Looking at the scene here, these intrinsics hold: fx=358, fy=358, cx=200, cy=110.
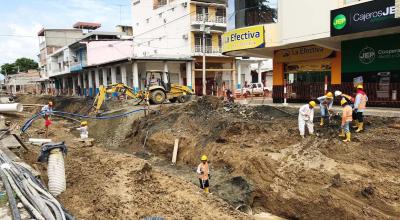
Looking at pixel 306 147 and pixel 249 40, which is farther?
pixel 249 40

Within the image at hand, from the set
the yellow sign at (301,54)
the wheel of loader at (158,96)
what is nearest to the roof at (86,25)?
the wheel of loader at (158,96)

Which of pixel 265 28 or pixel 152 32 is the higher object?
pixel 152 32

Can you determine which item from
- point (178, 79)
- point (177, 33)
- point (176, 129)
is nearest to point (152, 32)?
point (177, 33)

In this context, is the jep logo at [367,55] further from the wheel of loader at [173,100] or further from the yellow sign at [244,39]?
the wheel of loader at [173,100]

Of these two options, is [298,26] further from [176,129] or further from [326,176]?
[326,176]

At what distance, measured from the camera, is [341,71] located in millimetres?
19188

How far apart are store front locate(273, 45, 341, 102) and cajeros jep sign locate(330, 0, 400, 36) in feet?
11.4

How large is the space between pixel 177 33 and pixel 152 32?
5880mm

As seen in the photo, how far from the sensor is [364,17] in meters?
15.5

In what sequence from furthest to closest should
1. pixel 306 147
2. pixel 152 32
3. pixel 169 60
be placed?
1. pixel 152 32
2. pixel 169 60
3. pixel 306 147

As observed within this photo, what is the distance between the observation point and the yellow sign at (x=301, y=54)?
20125 mm

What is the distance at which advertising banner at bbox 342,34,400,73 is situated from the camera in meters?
16.7

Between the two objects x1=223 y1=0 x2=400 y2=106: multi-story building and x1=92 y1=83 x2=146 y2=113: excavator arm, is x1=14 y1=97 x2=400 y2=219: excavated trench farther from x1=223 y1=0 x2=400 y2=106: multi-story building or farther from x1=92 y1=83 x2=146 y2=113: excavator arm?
x1=92 y1=83 x2=146 y2=113: excavator arm

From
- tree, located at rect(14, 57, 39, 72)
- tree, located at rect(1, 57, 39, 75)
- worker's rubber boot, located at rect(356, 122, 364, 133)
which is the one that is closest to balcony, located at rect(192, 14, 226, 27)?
worker's rubber boot, located at rect(356, 122, 364, 133)
